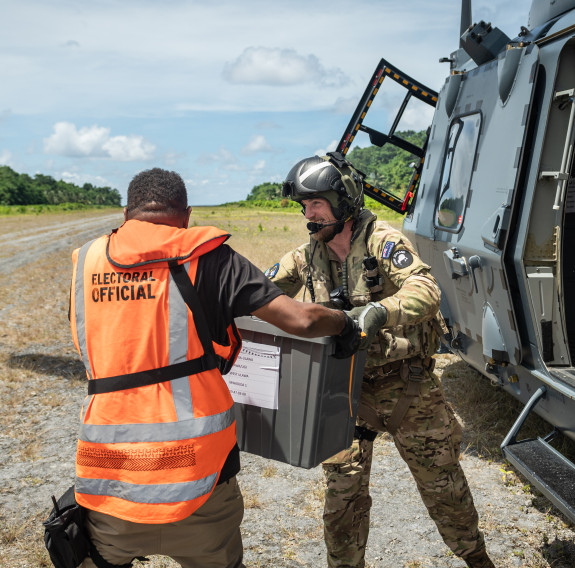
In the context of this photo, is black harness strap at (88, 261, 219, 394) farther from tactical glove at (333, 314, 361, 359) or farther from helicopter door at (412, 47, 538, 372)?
helicopter door at (412, 47, 538, 372)

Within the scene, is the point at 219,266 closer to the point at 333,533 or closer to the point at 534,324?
the point at 333,533

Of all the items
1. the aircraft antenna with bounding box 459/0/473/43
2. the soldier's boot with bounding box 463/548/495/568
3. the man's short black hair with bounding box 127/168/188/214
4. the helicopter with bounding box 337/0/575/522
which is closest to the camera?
the man's short black hair with bounding box 127/168/188/214

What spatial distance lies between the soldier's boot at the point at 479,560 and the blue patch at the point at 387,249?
1.48m

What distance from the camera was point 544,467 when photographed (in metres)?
3.35

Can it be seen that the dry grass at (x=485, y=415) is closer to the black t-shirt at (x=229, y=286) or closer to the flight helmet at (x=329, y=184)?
the flight helmet at (x=329, y=184)

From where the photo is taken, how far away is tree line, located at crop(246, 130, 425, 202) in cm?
616

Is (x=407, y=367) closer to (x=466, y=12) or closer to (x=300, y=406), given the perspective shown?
(x=300, y=406)

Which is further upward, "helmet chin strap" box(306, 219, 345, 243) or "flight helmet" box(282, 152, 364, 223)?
"flight helmet" box(282, 152, 364, 223)

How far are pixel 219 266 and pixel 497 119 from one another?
2.67 meters

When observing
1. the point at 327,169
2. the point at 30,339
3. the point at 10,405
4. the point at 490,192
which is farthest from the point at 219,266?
the point at 30,339

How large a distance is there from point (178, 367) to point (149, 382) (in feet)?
0.34

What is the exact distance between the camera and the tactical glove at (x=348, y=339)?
235cm

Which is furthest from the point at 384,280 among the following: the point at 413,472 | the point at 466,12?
the point at 466,12

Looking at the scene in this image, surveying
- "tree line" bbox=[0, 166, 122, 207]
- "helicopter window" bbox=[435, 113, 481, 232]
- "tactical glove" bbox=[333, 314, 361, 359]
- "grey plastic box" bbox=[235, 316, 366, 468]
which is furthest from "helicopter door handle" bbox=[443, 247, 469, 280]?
"tree line" bbox=[0, 166, 122, 207]
